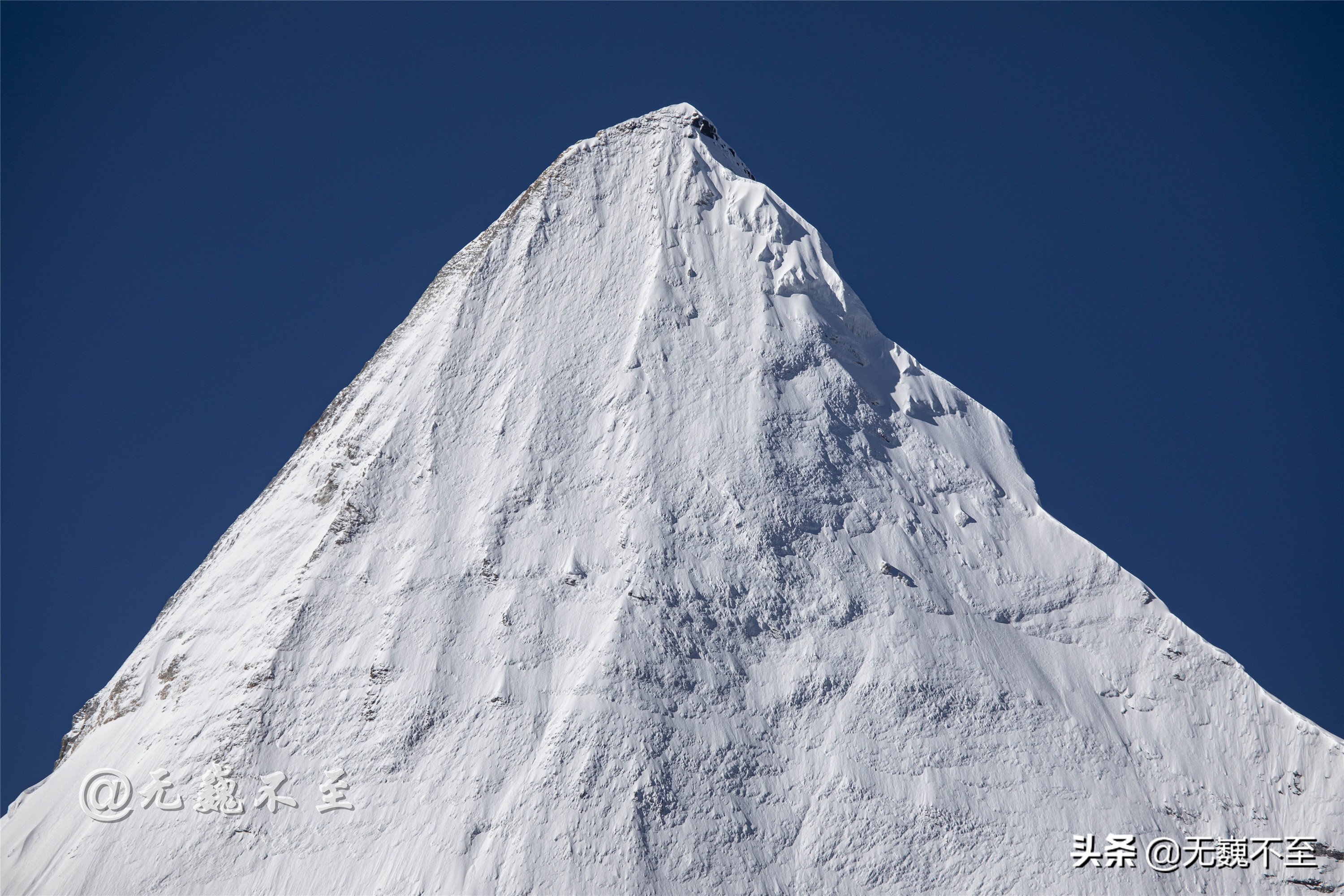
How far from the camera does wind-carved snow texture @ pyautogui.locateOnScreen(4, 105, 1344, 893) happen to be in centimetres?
4053

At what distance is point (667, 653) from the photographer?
43625 millimetres

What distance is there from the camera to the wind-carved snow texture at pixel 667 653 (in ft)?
133

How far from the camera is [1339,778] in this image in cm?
4306
